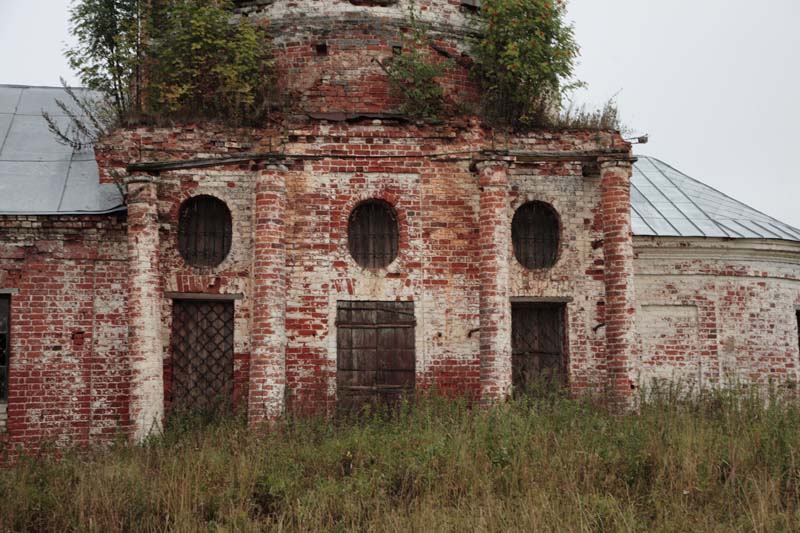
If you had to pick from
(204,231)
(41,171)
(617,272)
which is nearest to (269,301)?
(204,231)

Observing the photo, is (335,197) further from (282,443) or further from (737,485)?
(737,485)

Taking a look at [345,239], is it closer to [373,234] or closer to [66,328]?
[373,234]

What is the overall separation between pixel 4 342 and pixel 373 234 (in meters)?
5.04

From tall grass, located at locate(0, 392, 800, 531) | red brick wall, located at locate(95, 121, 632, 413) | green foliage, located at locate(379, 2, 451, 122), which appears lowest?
tall grass, located at locate(0, 392, 800, 531)

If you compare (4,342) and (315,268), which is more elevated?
(315,268)

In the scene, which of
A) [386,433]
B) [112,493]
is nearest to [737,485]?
[386,433]

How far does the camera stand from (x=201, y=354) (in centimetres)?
1196

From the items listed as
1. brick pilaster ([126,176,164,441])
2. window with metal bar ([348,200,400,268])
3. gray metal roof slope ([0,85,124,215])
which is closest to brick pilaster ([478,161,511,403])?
window with metal bar ([348,200,400,268])

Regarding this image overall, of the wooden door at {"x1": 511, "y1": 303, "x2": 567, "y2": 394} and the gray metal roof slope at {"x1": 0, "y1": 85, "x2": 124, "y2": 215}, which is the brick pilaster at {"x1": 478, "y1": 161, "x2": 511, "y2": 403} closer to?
the wooden door at {"x1": 511, "y1": 303, "x2": 567, "y2": 394}

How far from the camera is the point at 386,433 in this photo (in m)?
10.5

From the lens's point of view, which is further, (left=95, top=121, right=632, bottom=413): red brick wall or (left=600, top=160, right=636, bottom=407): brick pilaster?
(left=600, top=160, right=636, bottom=407): brick pilaster

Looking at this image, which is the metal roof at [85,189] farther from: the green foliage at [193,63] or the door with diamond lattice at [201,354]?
the door with diamond lattice at [201,354]

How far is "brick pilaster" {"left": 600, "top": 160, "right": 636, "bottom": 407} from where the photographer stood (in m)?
12.2

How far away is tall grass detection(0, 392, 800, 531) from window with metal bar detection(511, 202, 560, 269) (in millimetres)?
2708
